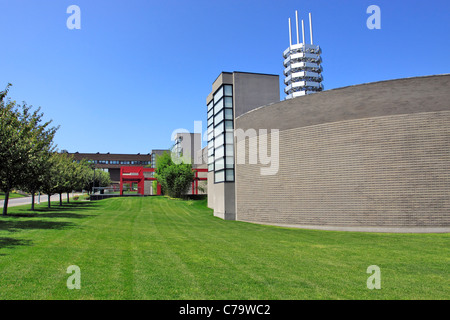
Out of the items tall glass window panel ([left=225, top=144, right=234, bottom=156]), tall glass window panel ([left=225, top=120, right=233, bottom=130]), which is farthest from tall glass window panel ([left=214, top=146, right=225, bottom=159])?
tall glass window panel ([left=225, top=120, right=233, bottom=130])

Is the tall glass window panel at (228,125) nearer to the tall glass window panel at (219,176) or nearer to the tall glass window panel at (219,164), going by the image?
the tall glass window panel at (219,164)

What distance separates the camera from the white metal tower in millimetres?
112812

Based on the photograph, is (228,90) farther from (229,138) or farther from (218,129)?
(229,138)

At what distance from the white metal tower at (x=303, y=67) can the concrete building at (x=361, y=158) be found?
305 feet

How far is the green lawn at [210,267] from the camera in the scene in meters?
7.23

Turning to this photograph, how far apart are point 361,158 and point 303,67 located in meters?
101

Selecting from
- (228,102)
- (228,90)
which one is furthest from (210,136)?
(228,90)

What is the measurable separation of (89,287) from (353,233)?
16060mm

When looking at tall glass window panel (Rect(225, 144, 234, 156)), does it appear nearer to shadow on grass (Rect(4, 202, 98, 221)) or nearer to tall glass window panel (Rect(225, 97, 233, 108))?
tall glass window panel (Rect(225, 97, 233, 108))

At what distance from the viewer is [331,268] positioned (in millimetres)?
9969

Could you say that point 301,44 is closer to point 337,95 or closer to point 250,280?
point 337,95

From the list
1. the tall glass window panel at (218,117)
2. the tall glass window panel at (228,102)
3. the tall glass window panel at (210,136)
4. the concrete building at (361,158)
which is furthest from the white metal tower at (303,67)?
the concrete building at (361,158)

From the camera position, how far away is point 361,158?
20.3 meters
